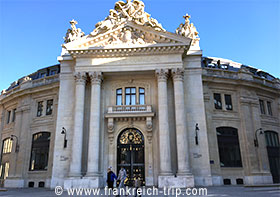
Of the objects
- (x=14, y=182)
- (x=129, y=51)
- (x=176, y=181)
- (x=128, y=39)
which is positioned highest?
(x=128, y=39)

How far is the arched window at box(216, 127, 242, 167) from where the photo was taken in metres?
28.1

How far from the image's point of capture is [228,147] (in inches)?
1131

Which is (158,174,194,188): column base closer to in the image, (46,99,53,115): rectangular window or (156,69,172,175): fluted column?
(156,69,172,175): fluted column

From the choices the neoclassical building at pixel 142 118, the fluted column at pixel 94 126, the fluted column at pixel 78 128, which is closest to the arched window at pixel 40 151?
the neoclassical building at pixel 142 118

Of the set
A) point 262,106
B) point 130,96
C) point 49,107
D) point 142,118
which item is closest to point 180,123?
point 142,118

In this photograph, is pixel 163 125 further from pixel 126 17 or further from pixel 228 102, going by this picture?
pixel 126 17

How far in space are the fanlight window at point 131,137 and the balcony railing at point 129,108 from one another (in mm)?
2242

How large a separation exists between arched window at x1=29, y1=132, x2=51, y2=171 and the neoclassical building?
0.42 ft

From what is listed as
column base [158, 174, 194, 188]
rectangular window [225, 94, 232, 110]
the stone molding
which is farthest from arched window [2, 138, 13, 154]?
rectangular window [225, 94, 232, 110]

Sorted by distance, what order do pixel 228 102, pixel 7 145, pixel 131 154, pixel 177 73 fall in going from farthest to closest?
pixel 7 145 < pixel 228 102 < pixel 177 73 < pixel 131 154

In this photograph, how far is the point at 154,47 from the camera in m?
26.0

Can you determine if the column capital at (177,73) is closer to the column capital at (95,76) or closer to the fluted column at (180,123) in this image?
the fluted column at (180,123)

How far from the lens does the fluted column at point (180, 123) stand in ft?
75.7

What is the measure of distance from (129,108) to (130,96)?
5.64 ft
